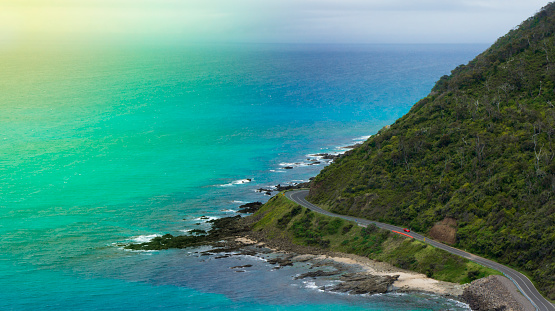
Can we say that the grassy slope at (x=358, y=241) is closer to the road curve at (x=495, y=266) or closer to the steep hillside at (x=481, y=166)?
the road curve at (x=495, y=266)

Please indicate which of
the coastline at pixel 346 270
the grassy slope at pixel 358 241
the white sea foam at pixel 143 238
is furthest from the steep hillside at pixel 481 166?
the white sea foam at pixel 143 238

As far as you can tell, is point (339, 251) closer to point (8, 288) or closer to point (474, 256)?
point (474, 256)

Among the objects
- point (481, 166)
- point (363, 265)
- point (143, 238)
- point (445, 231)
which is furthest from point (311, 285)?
point (481, 166)

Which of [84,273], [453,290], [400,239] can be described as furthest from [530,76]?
[84,273]

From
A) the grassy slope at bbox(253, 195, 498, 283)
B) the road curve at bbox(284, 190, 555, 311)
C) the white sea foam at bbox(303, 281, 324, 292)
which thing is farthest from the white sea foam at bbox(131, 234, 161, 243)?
the white sea foam at bbox(303, 281, 324, 292)

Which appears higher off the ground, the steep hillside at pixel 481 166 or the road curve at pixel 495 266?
the steep hillside at pixel 481 166

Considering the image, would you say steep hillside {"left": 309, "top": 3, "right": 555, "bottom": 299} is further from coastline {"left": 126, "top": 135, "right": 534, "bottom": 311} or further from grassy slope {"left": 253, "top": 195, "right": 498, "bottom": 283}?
coastline {"left": 126, "top": 135, "right": 534, "bottom": 311}
